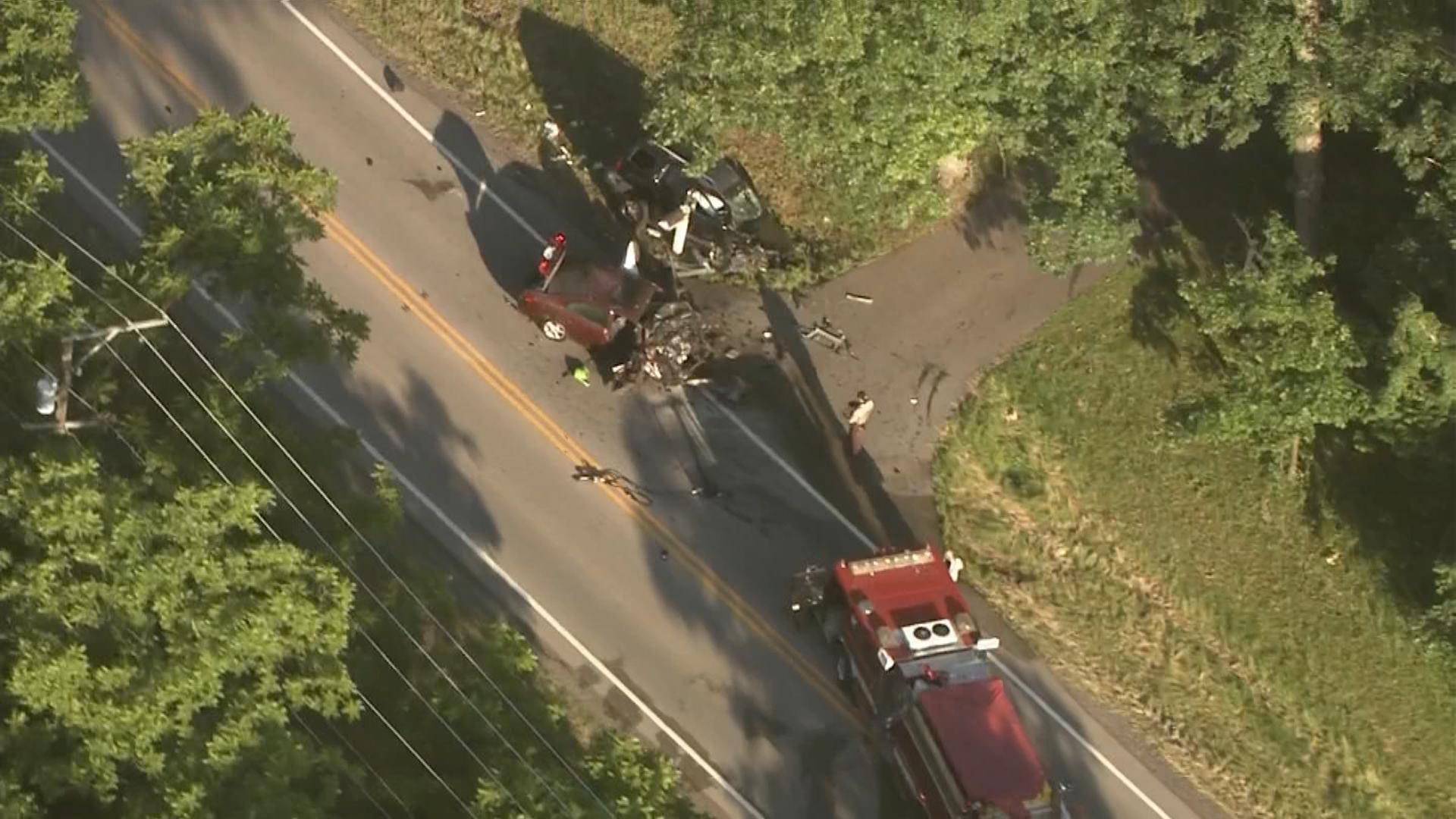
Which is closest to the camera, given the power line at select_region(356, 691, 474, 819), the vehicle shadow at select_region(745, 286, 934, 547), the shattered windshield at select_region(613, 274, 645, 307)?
the power line at select_region(356, 691, 474, 819)

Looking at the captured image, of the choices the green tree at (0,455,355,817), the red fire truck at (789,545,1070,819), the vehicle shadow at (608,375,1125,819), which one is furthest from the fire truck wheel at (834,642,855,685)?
the green tree at (0,455,355,817)

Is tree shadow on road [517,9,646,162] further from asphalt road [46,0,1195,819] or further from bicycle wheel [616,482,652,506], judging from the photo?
bicycle wheel [616,482,652,506]

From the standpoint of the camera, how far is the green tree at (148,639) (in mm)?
10414

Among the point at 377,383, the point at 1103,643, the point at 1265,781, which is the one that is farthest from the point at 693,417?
the point at 1265,781

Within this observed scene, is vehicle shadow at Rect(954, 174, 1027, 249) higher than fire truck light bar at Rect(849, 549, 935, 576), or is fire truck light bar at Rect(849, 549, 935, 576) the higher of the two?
vehicle shadow at Rect(954, 174, 1027, 249)

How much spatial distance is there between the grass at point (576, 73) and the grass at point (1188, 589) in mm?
4372

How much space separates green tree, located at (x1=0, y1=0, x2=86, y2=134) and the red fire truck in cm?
1231

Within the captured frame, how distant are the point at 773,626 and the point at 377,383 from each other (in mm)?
8036

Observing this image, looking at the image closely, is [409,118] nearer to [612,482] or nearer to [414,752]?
[612,482]

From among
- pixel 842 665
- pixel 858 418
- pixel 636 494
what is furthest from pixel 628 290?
pixel 842 665

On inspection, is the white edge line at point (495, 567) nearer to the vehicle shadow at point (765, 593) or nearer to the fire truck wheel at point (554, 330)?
the vehicle shadow at point (765, 593)

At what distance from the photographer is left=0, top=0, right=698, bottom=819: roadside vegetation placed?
10570 millimetres

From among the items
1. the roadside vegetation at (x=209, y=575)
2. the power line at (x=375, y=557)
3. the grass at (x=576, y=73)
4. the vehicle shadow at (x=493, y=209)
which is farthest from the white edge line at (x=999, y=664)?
the power line at (x=375, y=557)

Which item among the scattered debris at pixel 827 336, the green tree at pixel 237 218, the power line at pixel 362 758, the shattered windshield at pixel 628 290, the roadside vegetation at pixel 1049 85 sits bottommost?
the power line at pixel 362 758
